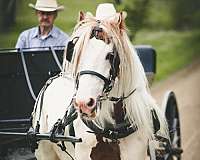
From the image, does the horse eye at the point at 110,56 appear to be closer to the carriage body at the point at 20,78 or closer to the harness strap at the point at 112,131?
the harness strap at the point at 112,131

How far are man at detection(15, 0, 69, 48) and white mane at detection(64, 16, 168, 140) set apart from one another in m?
1.34

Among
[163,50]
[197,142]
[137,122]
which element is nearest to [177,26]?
[163,50]

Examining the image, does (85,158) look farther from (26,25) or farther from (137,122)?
(26,25)

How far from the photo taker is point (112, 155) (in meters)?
4.13

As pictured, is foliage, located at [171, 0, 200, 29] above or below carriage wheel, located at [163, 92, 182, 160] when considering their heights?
below

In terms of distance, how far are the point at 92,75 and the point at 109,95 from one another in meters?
0.27

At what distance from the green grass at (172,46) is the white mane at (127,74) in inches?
366

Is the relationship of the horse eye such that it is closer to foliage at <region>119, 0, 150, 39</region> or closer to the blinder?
the blinder

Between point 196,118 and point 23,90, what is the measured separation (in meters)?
4.21

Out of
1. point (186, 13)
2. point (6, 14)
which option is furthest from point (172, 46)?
point (6, 14)

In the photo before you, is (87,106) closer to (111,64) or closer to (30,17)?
(111,64)

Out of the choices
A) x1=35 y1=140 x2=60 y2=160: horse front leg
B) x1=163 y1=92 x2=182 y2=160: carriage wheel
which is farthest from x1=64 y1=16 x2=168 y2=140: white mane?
x1=163 y1=92 x2=182 y2=160: carriage wheel

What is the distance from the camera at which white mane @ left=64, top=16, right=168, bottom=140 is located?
3.97 m

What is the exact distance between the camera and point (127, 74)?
4082mm
